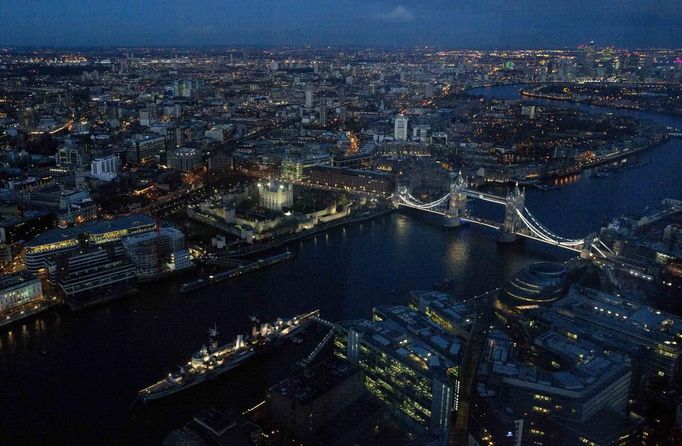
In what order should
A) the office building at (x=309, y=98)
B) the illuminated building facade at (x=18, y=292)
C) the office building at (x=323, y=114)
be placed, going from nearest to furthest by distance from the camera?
the illuminated building facade at (x=18, y=292) < the office building at (x=323, y=114) < the office building at (x=309, y=98)

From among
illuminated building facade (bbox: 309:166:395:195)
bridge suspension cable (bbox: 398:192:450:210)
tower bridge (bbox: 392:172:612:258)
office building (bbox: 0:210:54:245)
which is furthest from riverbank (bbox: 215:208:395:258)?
office building (bbox: 0:210:54:245)

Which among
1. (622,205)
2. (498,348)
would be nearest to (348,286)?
(498,348)

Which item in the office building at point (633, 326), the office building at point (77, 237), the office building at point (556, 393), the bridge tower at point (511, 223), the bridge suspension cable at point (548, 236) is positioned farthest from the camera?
the bridge tower at point (511, 223)

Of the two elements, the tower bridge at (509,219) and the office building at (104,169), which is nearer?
the tower bridge at (509,219)

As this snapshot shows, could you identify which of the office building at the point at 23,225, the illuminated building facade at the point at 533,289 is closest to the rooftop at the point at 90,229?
the office building at the point at 23,225

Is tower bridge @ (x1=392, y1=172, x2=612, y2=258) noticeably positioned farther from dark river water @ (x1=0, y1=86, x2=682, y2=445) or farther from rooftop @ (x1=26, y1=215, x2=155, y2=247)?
rooftop @ (x1=26, y1=215, x2=155, y2=247)

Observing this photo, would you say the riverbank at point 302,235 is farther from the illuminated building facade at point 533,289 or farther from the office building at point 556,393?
the office building at point 556,393
